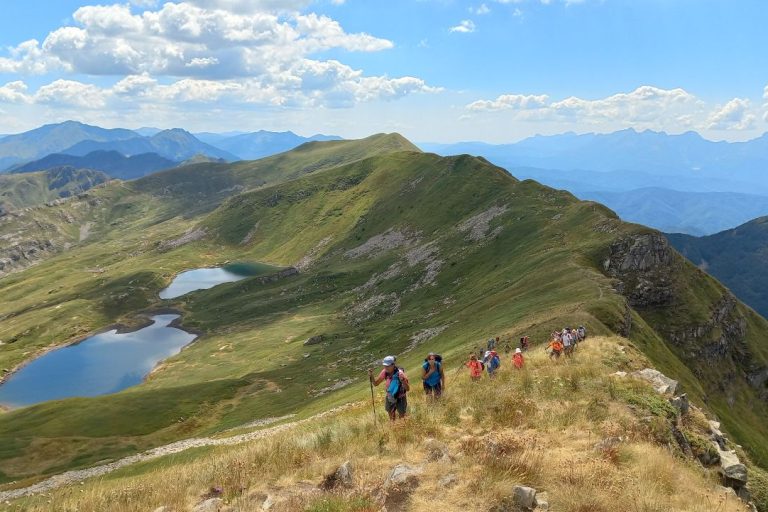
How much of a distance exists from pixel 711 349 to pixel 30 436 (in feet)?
414

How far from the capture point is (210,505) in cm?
1406

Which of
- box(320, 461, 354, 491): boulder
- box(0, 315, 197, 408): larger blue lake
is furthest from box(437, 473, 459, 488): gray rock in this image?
box(0, 315, 197, 408): larger blue lake

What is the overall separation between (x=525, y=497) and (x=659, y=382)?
17397mm

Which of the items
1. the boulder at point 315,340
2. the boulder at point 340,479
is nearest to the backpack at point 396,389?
the boulder at point 340,479

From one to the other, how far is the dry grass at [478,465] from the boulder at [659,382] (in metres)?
2.91

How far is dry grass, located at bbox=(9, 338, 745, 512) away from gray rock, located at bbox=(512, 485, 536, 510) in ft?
1.02

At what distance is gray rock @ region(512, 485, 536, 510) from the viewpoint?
12.5 metres

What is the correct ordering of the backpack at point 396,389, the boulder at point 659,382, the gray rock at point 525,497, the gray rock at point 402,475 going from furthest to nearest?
the boulder at point 659,382 < the backpack at point 396,389 < the gray rock at point 402,475 < the gray rock at point 525,497

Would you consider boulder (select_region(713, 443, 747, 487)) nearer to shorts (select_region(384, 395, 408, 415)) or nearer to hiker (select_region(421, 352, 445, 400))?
hiker (select_region(421, 352, 445, 400))

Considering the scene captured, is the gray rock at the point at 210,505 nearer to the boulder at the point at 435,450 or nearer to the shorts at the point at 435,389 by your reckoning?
the boulder at the point at 435,450

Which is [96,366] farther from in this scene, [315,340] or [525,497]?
[525,497]

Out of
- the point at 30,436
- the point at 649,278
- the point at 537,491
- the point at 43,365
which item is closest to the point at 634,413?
the point at 537,491

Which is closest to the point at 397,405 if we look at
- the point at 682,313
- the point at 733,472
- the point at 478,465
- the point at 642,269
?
the point at 478,465

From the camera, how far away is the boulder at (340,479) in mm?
14598
